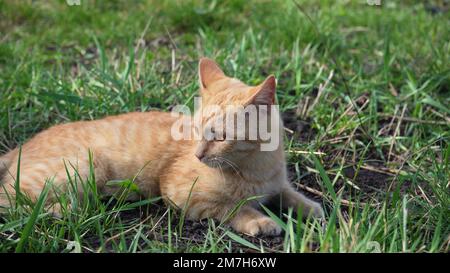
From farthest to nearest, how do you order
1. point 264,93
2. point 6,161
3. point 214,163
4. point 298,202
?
point 6,161 → point 298,202 → point 214,163 → point 264,93

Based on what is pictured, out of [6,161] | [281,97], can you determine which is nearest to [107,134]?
[6,161]

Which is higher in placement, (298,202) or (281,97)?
(281,97)

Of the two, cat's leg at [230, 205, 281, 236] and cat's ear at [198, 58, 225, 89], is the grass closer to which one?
cat's leg at [230, 205, 281, 236]

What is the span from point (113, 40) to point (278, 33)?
126cm

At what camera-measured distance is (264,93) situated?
9.16 ft

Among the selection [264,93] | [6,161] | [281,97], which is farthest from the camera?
[281,97]

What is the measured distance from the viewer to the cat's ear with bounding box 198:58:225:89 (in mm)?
3170

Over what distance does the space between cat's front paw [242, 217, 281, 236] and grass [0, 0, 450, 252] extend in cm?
4

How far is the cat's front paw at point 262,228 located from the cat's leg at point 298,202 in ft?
0.75

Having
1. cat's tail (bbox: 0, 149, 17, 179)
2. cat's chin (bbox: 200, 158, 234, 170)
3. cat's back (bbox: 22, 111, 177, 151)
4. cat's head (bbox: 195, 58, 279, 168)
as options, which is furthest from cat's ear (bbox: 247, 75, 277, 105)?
cat's tail (bbox: 0, 149, 17, 179)

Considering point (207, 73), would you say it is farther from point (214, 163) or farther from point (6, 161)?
point (6, 161)

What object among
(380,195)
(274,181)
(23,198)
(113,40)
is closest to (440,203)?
(380,195)

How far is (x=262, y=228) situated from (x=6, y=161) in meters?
1.36
